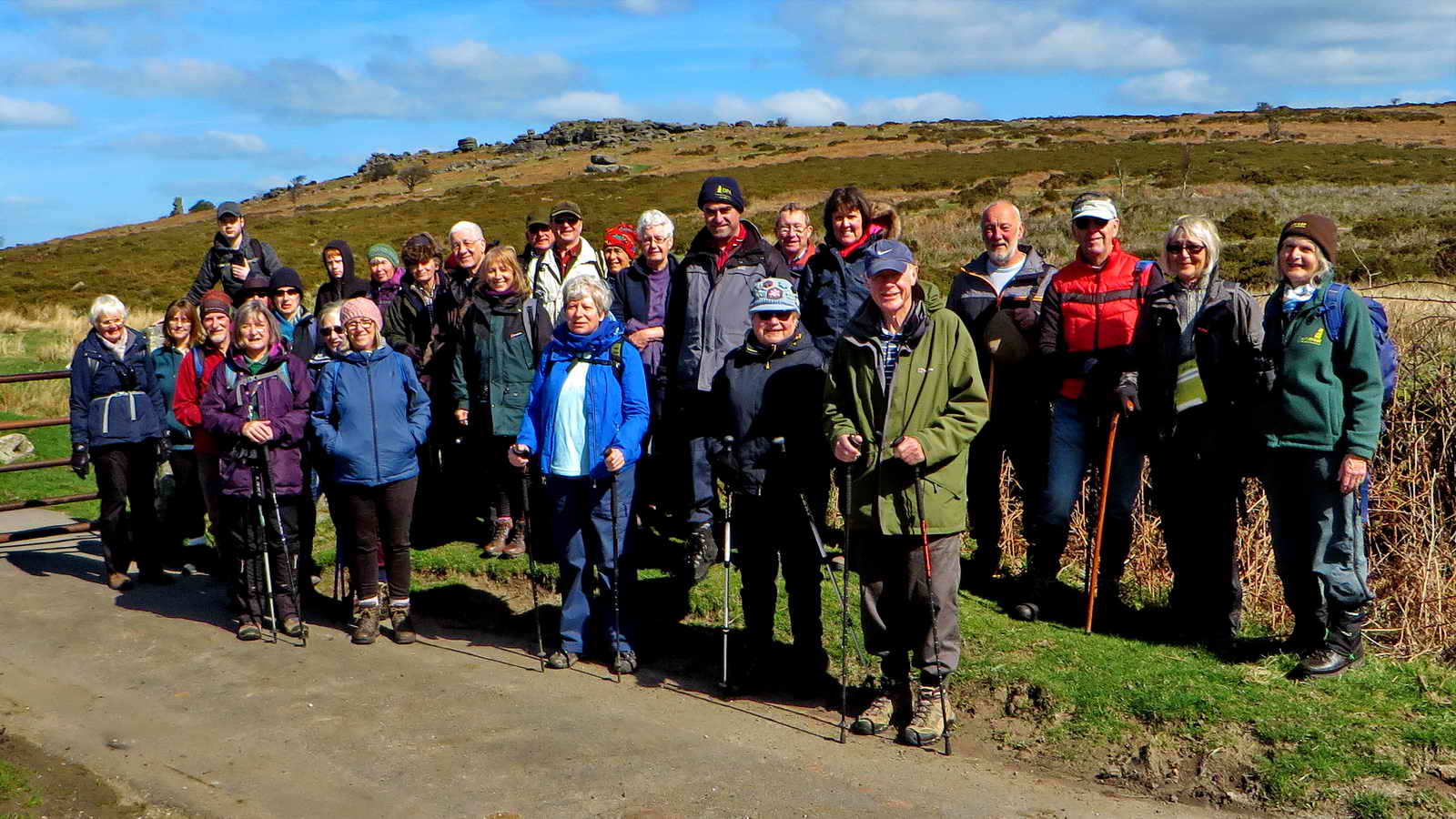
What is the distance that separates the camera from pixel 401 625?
24.6ft

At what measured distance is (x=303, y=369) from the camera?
7.75 meters

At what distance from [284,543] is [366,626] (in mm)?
743

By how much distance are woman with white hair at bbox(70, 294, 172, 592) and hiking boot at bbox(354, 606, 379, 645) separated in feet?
7.30

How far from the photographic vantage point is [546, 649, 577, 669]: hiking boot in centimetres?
693

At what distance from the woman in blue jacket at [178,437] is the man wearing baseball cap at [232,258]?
661 millimetres

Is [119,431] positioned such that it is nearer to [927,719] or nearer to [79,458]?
[79,458]

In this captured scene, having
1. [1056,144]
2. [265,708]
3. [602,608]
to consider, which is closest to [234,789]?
[265,708]

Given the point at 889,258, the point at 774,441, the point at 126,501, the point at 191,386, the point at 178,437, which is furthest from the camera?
the point at 178,437

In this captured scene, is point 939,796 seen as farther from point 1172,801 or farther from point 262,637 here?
point 262,637

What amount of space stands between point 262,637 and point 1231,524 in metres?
5.69

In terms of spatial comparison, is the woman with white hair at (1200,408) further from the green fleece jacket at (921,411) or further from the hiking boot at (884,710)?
the hiking boot at (884,710)

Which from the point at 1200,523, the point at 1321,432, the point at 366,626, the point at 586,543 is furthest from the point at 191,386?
the point at 1321,432

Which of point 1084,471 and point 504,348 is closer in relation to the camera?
point 1084,471

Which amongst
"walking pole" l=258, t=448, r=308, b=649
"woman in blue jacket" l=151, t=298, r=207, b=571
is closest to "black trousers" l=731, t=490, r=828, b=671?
"walking pole" l=258, t=448, r=308, b=649
